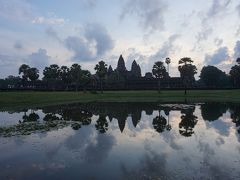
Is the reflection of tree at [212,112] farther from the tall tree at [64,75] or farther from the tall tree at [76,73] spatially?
the tall tree at [64,75]

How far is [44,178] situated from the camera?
13.2 meters

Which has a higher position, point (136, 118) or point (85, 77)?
point (85, 77)

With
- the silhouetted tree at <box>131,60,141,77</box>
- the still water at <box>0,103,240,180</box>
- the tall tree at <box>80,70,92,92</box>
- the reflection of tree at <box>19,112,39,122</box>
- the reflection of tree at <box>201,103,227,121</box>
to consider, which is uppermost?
the silhouetted tree at <box>131,60,141,77</box>

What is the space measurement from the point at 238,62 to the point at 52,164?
12346 centimetres

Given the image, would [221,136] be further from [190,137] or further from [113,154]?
[113,154]

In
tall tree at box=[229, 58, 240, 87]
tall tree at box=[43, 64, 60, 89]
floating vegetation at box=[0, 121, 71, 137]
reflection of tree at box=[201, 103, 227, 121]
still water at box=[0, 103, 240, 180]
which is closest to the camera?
still water at box=[0, 103, 240, 180]

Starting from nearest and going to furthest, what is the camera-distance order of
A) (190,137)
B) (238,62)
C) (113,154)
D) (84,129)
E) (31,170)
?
Result: 1. (31,170)
2. (113,154)
3. (190,137)
4. (84,129)
5. (238,62)

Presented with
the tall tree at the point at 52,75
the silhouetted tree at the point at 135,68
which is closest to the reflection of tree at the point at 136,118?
the tall tree at the point at 52,75

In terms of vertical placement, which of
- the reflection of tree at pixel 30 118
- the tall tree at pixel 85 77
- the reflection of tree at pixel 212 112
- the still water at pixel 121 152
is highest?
the tall tree at pixel 85 77

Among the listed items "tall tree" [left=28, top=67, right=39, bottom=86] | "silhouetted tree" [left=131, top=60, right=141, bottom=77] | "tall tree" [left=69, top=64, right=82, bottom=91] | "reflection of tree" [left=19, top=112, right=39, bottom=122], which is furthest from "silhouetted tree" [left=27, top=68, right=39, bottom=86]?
"reflection of tree" [left=19, top=112, right=39, bottom=122]

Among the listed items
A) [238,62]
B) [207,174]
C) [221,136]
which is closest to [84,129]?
[221,136]

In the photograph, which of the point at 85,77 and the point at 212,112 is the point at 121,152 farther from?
the point at 85,77

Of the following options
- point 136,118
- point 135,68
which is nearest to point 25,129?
point 136,118

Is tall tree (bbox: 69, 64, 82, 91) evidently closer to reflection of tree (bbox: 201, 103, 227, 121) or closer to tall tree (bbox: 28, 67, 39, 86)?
tall tree (bbox: 28, 67, 39, 86)
